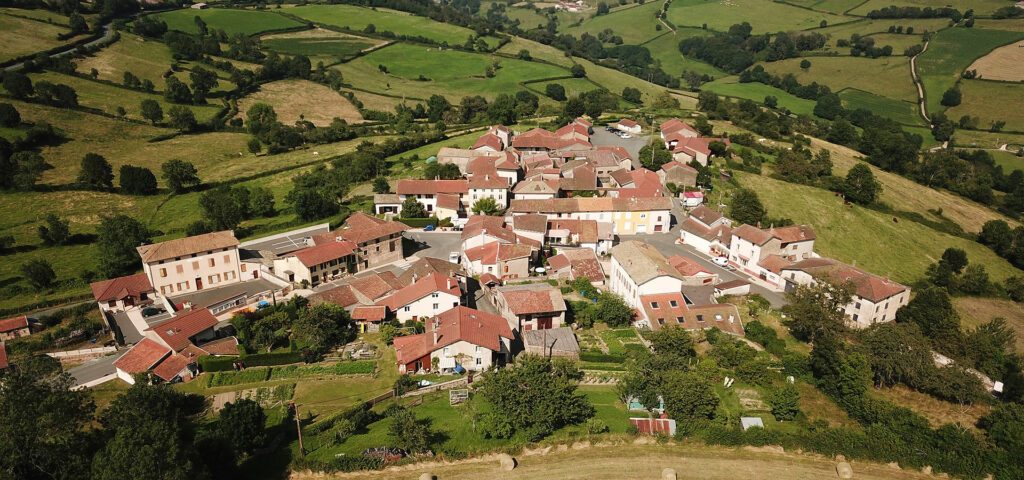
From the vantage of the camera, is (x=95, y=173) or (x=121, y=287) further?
(x=95, y=173)

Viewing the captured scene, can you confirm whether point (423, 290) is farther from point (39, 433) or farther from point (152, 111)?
point (152, 111)

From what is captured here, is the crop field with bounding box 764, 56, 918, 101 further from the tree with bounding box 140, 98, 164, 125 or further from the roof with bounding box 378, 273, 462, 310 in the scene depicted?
the tree with bounding box 140, 98, 164, 125

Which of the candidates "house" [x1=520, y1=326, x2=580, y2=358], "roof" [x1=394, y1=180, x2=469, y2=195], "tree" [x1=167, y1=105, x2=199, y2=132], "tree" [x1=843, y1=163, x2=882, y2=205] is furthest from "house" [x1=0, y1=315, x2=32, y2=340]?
"tree" [x1=843, y1=163, x2=882, y2=205]

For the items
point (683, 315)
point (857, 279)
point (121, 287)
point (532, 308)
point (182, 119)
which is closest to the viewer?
point (532, 308)

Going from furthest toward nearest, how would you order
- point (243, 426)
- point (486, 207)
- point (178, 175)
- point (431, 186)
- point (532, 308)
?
point (178, 175)
point (431, 186)
point (486, 207)
point (532, 308)
point (243, 426)

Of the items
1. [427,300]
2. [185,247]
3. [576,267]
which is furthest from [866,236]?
[185,247]

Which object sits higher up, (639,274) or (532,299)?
(639,274)

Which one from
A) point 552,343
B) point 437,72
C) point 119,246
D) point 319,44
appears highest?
point 319,44
